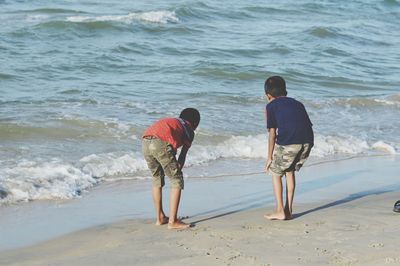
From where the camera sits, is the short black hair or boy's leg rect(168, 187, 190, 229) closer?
boy's leg rect(168, 187, 190, 229)

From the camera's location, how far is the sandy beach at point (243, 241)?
16.8ft

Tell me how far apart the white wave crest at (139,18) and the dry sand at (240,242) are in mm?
16330

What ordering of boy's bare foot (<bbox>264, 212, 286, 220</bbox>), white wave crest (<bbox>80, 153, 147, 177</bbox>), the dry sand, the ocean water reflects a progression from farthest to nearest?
the ocean water < white wave crest (<bbox>80, 153, 147, 177</bbox>) < boy's bare foot (<bbox>264, 212, 286, 220</bbox>) < the dry sand

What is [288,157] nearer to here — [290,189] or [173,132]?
[290,189]

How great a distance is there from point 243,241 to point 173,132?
1.14 m

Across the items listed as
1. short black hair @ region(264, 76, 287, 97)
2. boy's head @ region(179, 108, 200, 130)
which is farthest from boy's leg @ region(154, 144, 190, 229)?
short black hair @ region(264, 76, 287, 97)

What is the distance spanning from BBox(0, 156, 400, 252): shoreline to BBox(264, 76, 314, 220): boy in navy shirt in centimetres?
55

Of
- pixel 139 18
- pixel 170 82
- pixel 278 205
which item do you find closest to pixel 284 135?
pixel 278 205

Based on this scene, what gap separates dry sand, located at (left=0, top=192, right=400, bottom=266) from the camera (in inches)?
202

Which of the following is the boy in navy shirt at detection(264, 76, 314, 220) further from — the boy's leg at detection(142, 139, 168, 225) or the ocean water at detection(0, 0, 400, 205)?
the ocean water at detection(0, 0, 400, 205)

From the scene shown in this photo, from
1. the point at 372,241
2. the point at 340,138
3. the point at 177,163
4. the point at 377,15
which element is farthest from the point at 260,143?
the point at 377,15

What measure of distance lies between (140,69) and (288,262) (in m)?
11.3

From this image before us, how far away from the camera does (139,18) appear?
76.2ft

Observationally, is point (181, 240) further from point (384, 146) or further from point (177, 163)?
point (384, 146)
